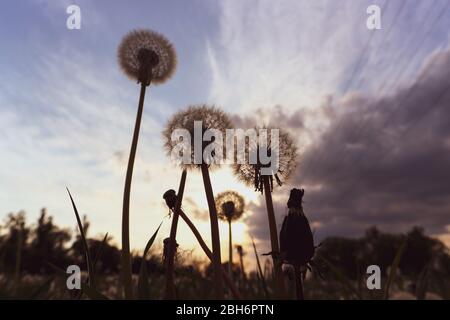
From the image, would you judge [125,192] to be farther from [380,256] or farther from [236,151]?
[380,256]

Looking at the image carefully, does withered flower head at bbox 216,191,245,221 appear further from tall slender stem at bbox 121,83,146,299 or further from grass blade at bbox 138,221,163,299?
grass blade at bbox 138,221,163,299

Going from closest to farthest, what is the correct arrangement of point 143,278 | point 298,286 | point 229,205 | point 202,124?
1. point 298,286
2. point 143,278
3. point 202,124
4. point 229,205

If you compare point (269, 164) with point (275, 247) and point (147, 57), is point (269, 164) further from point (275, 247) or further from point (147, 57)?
point (147, 57)

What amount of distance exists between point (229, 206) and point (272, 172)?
119 centimetres

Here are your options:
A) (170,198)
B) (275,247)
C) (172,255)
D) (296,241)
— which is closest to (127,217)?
(170,198)

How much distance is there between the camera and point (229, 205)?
14.8 feet

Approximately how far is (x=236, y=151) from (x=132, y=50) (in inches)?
116

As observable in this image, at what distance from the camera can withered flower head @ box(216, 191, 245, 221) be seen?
4512 millimetres

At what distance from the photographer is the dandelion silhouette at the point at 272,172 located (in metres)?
2.73

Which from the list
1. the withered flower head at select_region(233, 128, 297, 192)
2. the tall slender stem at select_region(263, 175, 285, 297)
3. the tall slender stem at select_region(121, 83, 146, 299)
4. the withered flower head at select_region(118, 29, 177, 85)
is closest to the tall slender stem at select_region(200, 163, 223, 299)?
the tall slender stem at select_region(263, 175, 285, 297)
